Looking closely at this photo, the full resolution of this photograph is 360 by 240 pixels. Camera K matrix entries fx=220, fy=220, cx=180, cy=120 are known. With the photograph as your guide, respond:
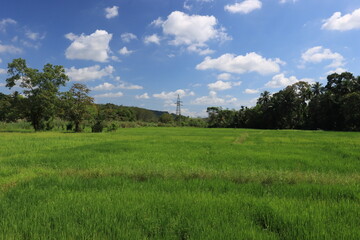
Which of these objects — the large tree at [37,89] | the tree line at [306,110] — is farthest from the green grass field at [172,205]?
the tree line at [306,110]

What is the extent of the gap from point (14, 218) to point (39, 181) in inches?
94.4

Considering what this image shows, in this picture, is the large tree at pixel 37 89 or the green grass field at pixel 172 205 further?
the large tree at pixel 37 89

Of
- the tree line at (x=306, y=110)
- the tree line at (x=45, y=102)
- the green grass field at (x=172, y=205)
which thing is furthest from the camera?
the tree line at (x=306, y=110)

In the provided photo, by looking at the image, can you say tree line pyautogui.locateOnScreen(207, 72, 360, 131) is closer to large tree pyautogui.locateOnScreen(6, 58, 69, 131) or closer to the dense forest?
the dense forest

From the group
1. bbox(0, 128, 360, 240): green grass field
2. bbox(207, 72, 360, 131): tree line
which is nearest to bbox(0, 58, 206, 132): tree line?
bbox(0, 128, 360, 240): green grass field

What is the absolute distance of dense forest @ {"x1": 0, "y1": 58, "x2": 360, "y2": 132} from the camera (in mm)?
26375

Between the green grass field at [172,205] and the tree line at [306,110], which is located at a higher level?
the tree line at [306,110]

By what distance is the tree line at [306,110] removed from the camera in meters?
40.3

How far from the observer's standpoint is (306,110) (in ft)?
172

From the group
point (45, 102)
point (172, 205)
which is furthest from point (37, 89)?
point (172, 205)

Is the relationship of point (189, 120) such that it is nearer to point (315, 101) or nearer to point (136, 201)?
point (315, 101)

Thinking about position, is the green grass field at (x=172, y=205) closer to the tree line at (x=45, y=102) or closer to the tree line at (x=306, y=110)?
the tree line at (x=45, y=102)

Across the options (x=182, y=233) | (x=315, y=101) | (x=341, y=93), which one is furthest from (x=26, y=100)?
(x=341, y=93)

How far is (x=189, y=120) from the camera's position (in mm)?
75438
